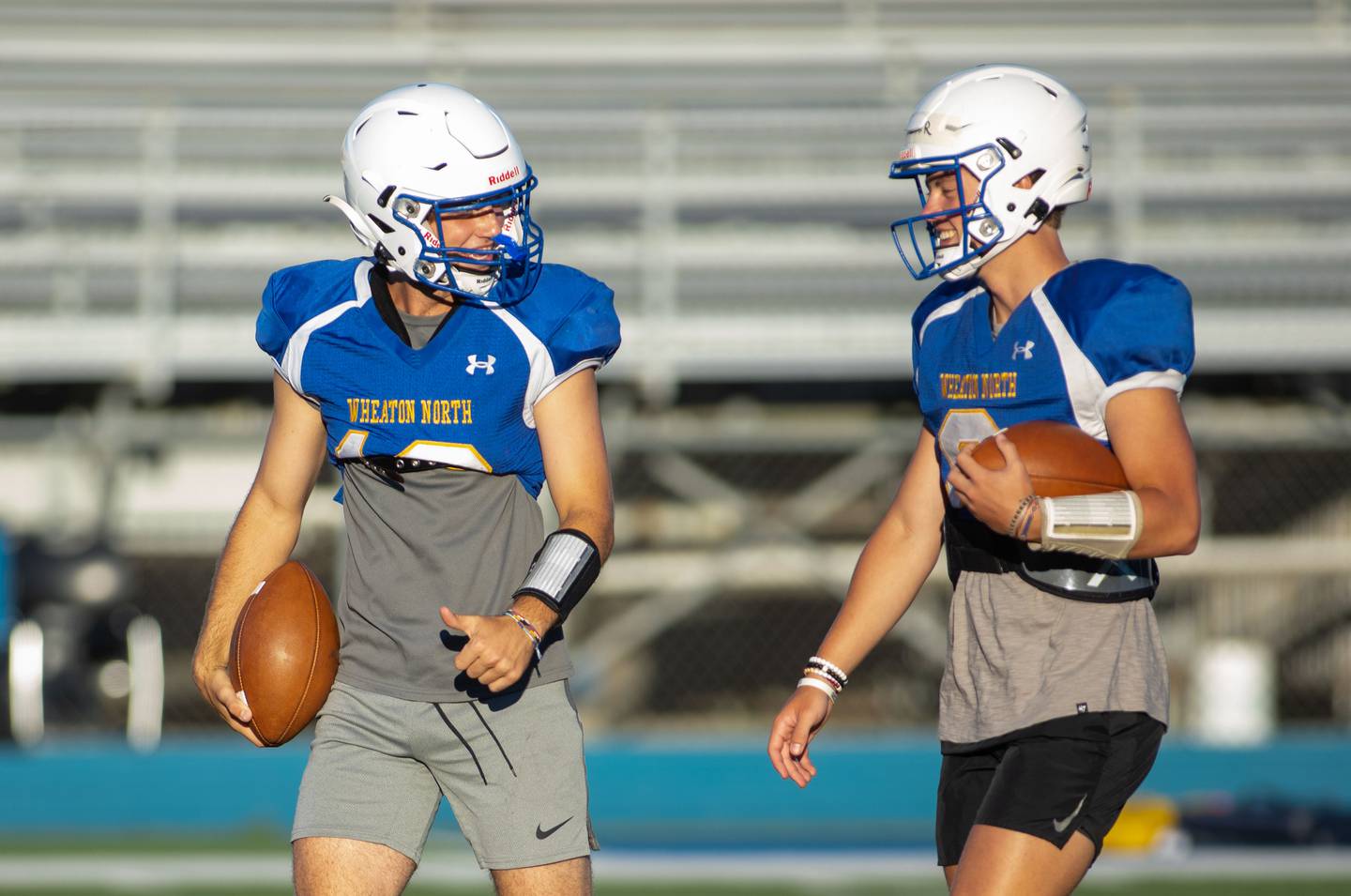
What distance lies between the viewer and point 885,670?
1000 cm

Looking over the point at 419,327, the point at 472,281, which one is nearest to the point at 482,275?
the point at 472,281

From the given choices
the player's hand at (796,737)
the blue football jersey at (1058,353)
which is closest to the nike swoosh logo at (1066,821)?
the player's hand at (796,737)

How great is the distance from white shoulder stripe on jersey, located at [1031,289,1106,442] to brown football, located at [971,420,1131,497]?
0.07 meters

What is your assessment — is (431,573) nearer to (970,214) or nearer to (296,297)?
(296,297)

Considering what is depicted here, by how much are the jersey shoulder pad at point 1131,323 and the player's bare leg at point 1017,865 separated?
29.9 inches

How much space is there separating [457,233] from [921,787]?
19.8 ft

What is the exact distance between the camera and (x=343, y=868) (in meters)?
2.88

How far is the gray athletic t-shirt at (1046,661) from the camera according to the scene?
281cm

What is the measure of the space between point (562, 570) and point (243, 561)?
0.71 metres

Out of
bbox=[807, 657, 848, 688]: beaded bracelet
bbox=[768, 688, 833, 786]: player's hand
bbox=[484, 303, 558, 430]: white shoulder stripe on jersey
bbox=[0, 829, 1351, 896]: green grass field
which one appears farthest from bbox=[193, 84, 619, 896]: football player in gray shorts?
bbox=[0, 829, 1351, 896]: green grass field

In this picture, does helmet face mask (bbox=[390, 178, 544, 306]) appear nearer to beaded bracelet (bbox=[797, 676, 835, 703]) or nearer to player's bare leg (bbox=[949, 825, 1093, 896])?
beaded bracelet (bbox=[797, 676, 835, 703])

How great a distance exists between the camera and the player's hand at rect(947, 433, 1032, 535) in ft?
8.48

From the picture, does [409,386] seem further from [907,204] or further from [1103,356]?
[907,204]

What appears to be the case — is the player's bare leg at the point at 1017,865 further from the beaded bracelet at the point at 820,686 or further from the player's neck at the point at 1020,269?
the player's neck at the point at 1020,269
